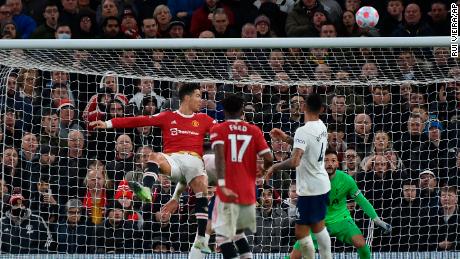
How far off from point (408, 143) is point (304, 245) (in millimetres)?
2764

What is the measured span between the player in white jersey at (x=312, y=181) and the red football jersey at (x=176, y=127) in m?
0.85

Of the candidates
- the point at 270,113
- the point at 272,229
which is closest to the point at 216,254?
the point at 272,229

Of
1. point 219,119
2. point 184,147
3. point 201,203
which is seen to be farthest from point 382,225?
point 219,119

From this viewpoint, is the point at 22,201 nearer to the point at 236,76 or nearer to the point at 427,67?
the point at 236,76

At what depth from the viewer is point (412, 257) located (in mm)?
15531

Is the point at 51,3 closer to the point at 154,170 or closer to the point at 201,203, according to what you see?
the point at 154,170

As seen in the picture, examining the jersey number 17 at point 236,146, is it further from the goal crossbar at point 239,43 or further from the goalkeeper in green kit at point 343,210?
the goalkeeper in green kit at point 343,210

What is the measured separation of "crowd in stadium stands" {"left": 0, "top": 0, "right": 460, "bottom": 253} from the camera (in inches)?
615

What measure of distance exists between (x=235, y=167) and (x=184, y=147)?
4.23 ft

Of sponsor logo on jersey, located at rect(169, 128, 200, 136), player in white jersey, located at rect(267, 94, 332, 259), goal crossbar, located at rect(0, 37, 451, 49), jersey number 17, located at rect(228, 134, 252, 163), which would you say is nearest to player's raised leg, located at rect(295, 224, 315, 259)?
player in white jersey, located at rect(267, 94, 332, 259)

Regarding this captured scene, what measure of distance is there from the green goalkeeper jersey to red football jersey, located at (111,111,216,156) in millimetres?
1687

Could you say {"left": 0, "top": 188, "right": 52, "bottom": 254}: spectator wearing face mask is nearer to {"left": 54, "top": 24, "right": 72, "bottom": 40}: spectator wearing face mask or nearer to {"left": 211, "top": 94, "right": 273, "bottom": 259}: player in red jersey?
{"left": 54, "top": 24, "right": 72, "bottom": 40}: spectator wearing face mask

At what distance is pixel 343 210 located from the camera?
48.9 feet

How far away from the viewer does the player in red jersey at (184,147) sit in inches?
540
